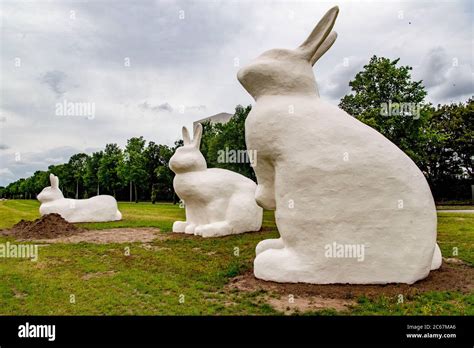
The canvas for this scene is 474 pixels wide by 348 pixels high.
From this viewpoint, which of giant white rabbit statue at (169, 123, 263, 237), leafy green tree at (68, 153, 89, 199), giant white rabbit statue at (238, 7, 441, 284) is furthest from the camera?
leafy green tree at (68, 153, 89, 199)

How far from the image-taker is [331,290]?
5090 millimetres

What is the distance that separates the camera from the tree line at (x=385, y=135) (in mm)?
19531

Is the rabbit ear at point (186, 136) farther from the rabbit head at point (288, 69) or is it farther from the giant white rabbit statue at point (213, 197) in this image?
the rabbit head at point (288, 69)

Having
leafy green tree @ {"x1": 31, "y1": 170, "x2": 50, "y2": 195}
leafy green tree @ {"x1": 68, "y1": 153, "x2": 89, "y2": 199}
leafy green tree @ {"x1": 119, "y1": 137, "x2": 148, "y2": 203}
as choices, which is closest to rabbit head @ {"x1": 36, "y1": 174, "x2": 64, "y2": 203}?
leafy green tree @ {"x1": 119, "y1": 137, "x2": 148, "y2": 203}

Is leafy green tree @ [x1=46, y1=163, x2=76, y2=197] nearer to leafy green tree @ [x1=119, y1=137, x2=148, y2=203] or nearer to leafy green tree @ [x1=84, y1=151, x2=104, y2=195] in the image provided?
leafy green tree @ [x1=84, y1=151, x2=104, y2=195]

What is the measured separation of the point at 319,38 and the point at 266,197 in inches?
105

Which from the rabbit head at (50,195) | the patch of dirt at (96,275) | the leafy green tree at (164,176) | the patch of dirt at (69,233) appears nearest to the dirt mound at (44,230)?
the patch of dirt at (69,233)

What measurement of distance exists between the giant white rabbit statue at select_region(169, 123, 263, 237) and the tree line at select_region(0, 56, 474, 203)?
1004cm

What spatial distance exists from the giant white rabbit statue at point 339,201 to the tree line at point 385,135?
14088 millimetres

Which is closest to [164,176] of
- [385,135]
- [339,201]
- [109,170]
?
[109,170]

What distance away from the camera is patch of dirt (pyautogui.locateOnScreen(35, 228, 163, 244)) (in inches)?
416

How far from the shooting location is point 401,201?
5266 mm

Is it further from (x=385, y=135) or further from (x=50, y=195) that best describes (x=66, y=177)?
(x=385, y=135)

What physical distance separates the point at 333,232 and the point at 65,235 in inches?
369
